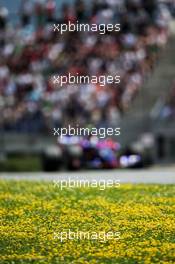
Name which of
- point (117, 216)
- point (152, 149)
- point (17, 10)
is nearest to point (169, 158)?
point (152, 149)

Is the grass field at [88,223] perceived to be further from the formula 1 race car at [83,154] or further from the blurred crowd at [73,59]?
the blurred crowd at [73,59]

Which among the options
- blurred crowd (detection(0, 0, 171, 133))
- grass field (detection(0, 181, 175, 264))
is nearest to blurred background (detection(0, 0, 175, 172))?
blurred crowd (detection(0, 0, 171, 133))

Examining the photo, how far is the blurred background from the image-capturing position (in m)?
25.3

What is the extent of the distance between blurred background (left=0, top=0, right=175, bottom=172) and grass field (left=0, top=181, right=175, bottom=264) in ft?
32.4

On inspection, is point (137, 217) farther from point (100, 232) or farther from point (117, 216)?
point (100, 232)

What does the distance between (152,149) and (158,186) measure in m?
9.99

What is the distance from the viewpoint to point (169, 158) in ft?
84.3

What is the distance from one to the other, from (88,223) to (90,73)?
641 inches

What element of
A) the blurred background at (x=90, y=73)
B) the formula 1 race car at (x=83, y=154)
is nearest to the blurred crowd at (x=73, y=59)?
the blurred background at (x=90, y=73)

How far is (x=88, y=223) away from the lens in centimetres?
1053

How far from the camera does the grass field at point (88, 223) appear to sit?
339 inches

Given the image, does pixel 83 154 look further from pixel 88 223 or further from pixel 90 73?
pixel 88 223

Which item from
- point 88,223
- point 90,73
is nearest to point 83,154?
point 90,73

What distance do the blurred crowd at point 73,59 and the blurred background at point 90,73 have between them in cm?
3
